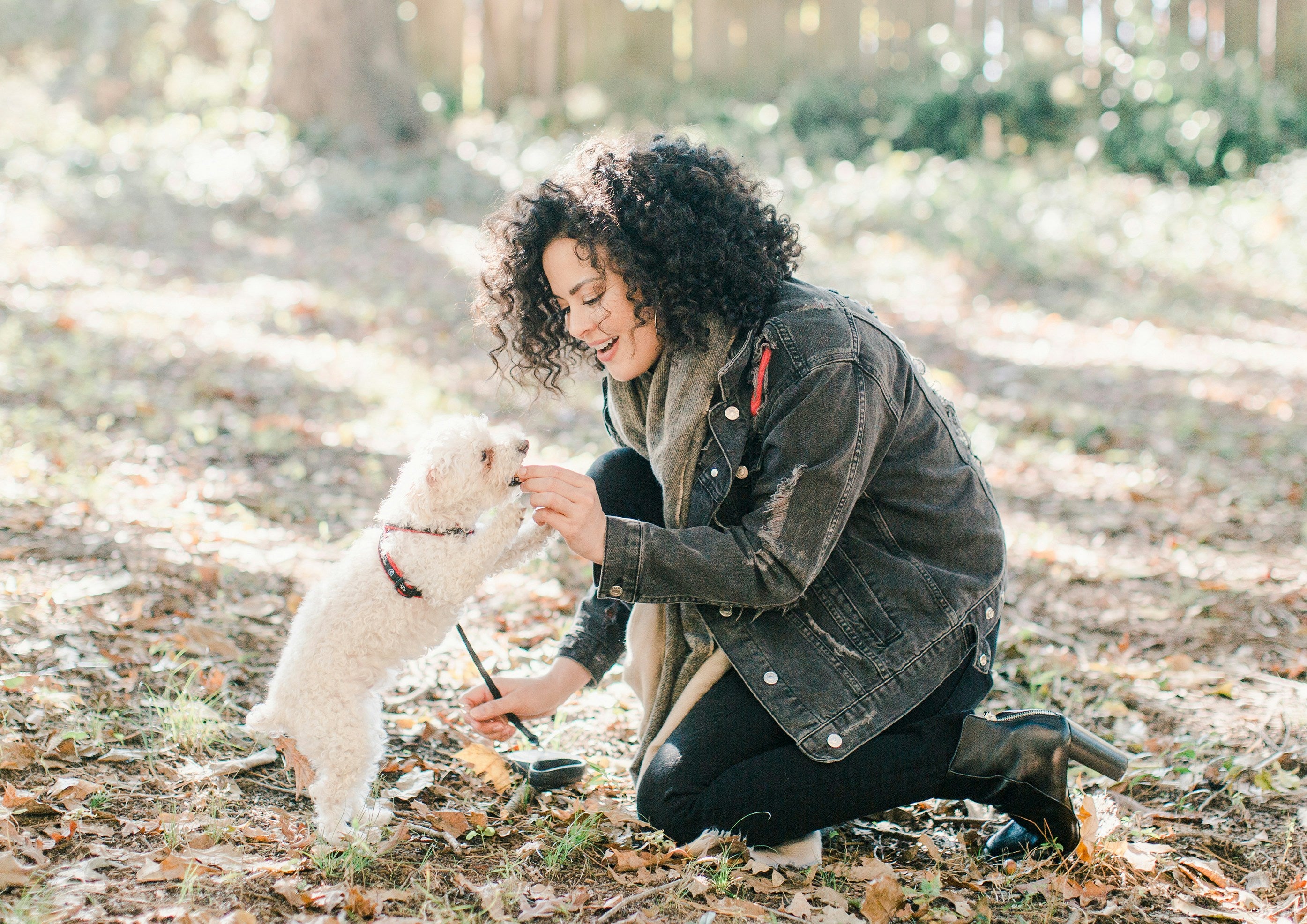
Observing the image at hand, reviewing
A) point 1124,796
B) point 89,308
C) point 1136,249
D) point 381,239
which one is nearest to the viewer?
point 1124,796

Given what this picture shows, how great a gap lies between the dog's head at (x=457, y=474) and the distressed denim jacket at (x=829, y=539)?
A: 38 cm

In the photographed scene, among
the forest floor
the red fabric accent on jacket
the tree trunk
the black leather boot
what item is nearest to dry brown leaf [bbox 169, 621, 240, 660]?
the forest floor

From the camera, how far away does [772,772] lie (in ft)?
8.87

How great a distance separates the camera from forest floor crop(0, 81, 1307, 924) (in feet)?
8.53

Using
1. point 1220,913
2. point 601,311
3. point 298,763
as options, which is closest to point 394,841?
point 298,763

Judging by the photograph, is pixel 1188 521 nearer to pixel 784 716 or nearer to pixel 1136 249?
pixel 784 716

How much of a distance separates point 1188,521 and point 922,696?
120 inches

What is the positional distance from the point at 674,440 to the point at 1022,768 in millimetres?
1198

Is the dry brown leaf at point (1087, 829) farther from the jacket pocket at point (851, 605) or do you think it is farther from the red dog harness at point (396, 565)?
the red dog harness at point (396, 565)

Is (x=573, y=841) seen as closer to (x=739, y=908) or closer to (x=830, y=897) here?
(x=739, y=908)

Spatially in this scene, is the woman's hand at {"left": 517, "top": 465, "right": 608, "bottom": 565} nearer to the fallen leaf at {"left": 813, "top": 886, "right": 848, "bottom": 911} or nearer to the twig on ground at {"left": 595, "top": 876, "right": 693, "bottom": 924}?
the twig on ground at {"left": 595, "top": 876, "right": 693, "bottom": 924}

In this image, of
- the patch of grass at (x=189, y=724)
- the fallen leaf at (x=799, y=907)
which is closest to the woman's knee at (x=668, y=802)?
the fallen leaf at (x=799, y=907)

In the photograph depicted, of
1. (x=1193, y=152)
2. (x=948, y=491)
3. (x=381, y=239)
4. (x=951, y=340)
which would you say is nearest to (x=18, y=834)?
(x=948, y=491)

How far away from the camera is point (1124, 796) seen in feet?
10.1
